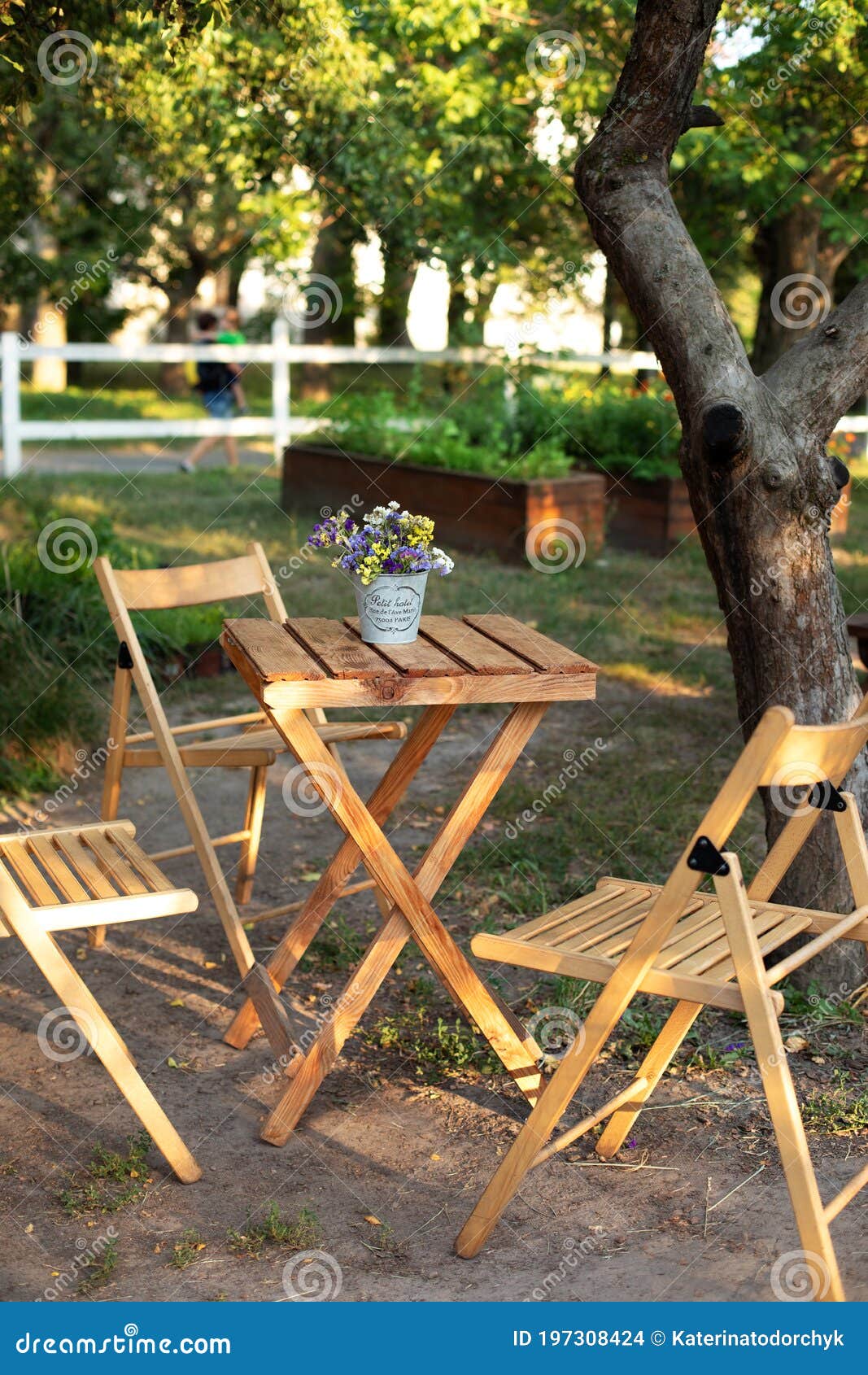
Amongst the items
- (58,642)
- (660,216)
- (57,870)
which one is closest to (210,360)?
(58,642)

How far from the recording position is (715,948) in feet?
9.34

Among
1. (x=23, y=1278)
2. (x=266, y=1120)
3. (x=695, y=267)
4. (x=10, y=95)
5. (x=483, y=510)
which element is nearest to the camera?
(x=23, y=1278)

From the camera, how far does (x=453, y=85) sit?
1046 centimetres

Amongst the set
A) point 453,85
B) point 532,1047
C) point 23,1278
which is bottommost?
point 23,1278

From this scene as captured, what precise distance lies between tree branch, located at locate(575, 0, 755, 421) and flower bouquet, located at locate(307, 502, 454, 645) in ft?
2.89

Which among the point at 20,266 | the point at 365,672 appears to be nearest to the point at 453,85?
the point at 365,672

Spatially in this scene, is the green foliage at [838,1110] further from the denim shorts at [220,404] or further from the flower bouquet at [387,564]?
the denim shorts at [220,404]

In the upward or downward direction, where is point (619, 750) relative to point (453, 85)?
downward

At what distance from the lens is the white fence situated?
39.4 feet

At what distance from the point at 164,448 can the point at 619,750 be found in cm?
1049

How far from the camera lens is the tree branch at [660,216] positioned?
142 inches

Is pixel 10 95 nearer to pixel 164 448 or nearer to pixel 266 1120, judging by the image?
pixel 266 1120

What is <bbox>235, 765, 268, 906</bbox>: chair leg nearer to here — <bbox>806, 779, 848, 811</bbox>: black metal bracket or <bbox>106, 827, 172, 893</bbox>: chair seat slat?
<bbox>106, 827, 172, 893</bbox>: chair seat slat

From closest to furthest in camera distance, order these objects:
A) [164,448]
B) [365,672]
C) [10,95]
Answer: [365,672], [10,95], [164,448]
